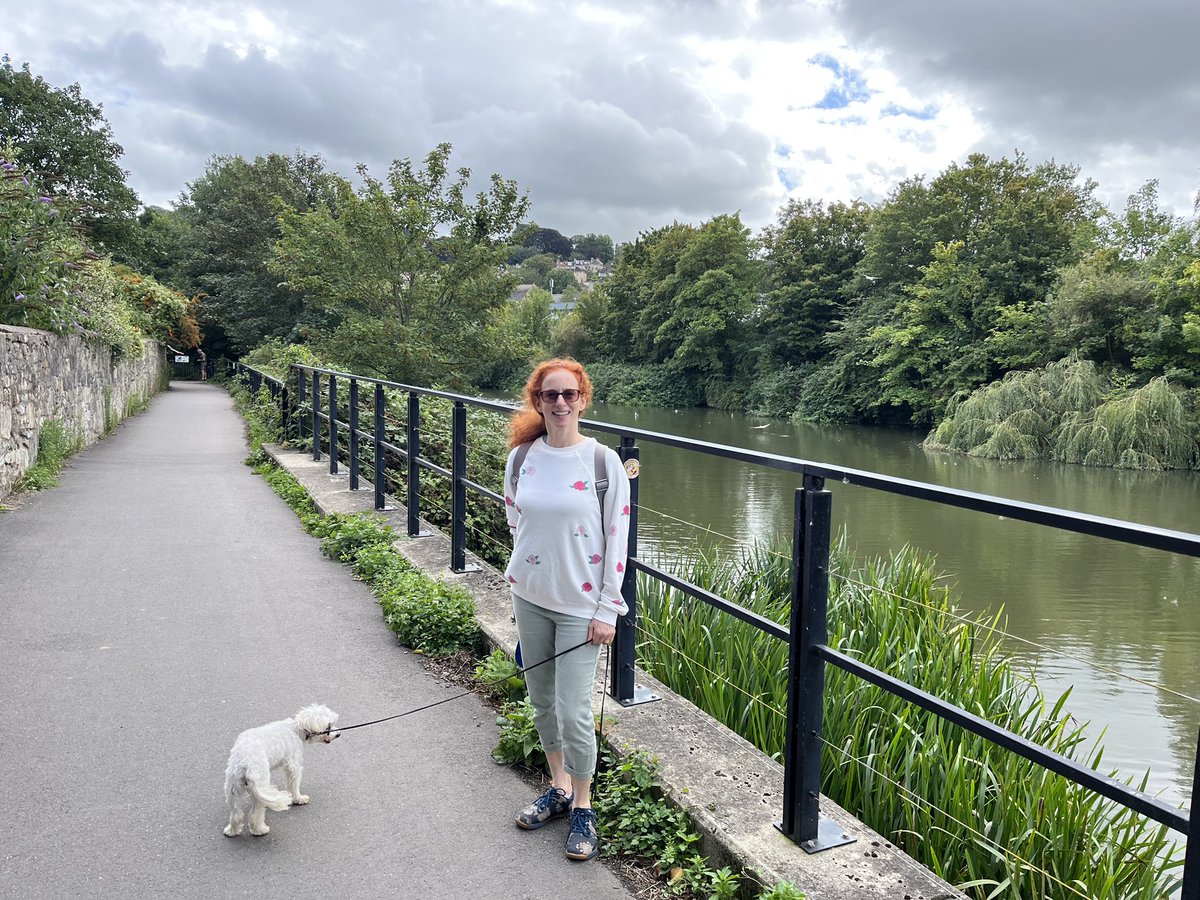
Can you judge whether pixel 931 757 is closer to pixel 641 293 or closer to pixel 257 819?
pixel 257 819

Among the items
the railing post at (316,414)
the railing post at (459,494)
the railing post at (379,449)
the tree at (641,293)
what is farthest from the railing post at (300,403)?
the tree at (641,293)

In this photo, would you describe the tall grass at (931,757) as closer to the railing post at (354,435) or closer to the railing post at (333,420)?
the railing post at (354,435)

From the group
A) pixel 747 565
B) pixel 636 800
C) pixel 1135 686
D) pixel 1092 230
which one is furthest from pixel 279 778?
pixel 1092 230

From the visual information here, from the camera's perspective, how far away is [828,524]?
2.39 meters

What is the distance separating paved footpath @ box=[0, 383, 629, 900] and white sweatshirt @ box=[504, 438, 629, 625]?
746mm

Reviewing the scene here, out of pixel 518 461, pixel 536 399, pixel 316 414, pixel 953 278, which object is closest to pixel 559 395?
pixel 536 399

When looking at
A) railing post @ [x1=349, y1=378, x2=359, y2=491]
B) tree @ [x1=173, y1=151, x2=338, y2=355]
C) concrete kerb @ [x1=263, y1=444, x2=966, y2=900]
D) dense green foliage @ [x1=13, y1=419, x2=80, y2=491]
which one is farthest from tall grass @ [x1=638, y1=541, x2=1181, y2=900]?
tree @ [x1=173, y1=151, x2=338, y2=355]

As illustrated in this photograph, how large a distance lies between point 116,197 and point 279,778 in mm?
46681

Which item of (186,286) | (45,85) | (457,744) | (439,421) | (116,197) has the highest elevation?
(45,85)

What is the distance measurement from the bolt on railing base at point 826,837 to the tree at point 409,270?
22.4 m

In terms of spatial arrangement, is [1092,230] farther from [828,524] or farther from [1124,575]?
[828,524]

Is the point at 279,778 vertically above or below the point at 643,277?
below

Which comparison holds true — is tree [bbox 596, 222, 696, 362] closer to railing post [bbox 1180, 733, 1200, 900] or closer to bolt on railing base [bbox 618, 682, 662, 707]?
bolt on railing base [bbox 618, 682, 662, 707]

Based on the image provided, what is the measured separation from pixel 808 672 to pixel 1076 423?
2526 cm
